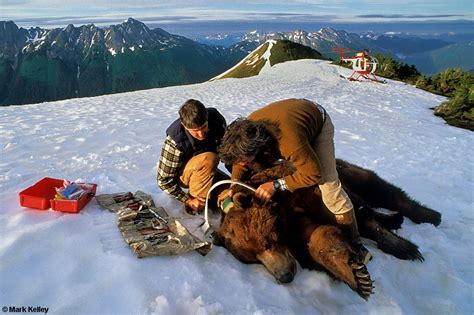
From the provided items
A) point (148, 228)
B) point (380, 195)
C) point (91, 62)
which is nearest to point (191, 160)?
point (148, 228)

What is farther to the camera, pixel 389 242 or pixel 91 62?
pixel 91 62

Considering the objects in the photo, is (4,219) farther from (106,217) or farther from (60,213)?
(106,217)

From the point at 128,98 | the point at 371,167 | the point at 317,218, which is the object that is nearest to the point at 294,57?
the point at 128,98

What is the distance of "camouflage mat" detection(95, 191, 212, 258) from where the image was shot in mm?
2842

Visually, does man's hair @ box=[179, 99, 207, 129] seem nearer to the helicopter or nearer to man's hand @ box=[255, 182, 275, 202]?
man's hand @ box=[255, 182, 275, 202]

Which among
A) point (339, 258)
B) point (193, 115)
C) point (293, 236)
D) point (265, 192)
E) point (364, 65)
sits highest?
point (193, 115)

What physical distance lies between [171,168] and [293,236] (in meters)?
1.44

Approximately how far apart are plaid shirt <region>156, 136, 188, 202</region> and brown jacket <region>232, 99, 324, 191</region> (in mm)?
1050

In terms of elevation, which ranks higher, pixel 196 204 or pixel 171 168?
pixel 171 168

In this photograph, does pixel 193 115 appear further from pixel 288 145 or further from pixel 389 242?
pixel 389 242

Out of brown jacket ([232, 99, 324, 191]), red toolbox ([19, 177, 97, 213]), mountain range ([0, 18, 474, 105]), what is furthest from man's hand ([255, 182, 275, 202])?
mountain range ([0, 18, 474, 105])

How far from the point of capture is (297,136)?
104 inches

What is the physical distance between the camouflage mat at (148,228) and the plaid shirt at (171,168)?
0.83 ft

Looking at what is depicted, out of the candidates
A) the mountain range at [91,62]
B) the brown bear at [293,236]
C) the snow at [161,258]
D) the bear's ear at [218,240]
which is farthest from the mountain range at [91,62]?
the brown bear at [293,236]
